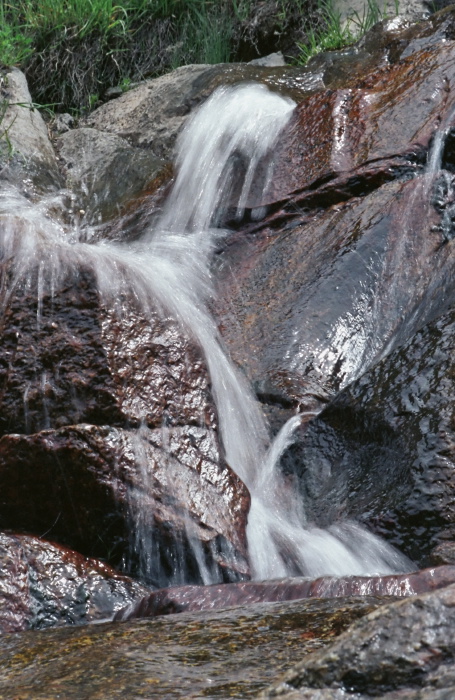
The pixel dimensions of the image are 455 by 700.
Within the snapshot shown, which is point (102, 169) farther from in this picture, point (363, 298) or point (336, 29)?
point (363, 298)

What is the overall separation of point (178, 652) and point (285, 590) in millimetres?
612

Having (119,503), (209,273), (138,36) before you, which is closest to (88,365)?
(119,503)

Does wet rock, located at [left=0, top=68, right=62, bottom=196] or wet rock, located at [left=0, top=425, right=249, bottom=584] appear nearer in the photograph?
wet rock, located at [left=0, top=425, right=249, bottom=584]

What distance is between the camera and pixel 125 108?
7.14 metres

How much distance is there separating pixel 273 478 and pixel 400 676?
2466 mm

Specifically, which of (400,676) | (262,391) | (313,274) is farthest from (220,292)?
(400,676)

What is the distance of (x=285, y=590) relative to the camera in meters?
2.41

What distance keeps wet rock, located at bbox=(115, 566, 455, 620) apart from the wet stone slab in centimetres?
13

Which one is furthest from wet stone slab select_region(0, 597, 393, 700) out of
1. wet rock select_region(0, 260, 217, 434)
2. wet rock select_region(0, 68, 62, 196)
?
wet rock select_region(0, 68, 62, 196)

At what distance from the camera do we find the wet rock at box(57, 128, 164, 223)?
19.8ft

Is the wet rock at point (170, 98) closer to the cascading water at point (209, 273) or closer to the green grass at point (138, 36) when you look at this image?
the cascading water at point (209, 273)

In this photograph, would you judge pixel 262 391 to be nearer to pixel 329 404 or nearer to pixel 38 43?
pixel 329 404

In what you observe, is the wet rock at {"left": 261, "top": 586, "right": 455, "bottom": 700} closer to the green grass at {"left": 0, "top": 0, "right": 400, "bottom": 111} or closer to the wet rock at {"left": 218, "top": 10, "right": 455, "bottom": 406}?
the wet rock at {"left": 218, "top": 10, "right": 455, "bottom": 406}

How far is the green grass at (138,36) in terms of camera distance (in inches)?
290
